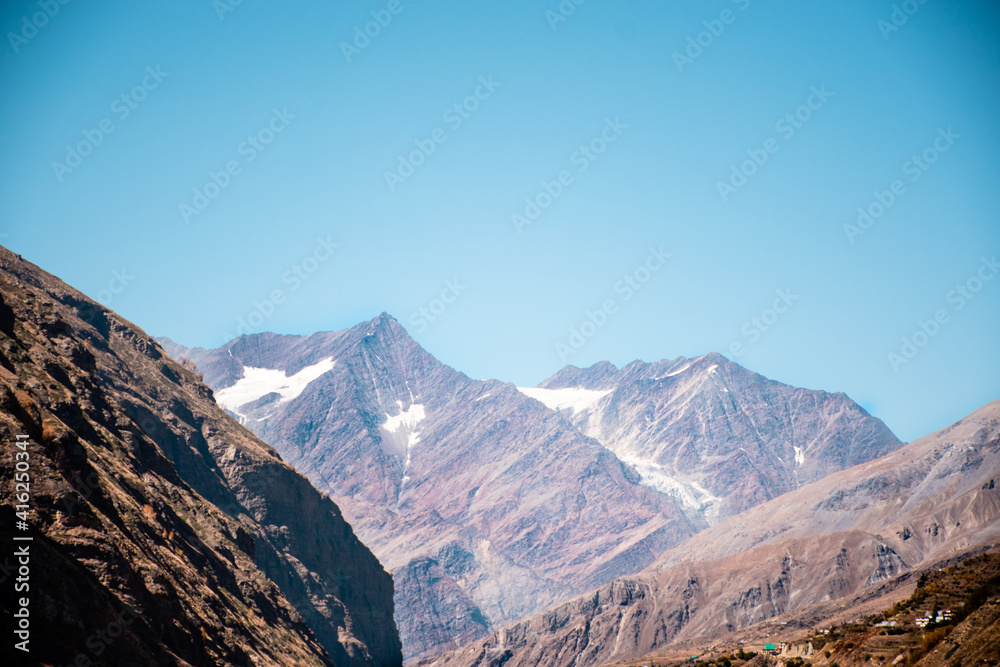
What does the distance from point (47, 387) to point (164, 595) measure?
2521 cm

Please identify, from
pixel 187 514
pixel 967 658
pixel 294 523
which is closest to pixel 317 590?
pixel 294 523

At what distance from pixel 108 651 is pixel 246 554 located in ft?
232

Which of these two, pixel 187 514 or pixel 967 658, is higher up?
pixel 187 514

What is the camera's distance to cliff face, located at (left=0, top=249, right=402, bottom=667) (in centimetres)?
4934

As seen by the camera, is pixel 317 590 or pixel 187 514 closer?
pixel 187 514

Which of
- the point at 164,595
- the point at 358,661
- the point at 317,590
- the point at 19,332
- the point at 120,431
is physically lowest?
the point at 358,661

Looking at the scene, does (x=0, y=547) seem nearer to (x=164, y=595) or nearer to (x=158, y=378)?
(x=164, y=595)

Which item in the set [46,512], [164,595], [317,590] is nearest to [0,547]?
[46,512]

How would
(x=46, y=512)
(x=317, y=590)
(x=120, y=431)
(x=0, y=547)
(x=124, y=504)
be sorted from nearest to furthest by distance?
1. (x=0, y=547)
2. (x=46, y=512)
3. (x=124, y=504)
4. (x=120, y=431)
5. (x=317, y=590)

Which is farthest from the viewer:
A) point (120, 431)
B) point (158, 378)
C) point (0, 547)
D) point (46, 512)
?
Result: point (158, 378)

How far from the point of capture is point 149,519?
81.3 metres

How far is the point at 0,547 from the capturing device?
42094 millimetres

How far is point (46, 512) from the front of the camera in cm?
5078

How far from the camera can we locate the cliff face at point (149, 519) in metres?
49.3
